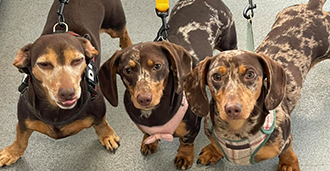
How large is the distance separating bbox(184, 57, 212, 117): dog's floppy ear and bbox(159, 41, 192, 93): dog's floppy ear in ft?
Result: 0.19

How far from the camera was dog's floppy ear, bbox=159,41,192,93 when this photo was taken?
2109 millimetres

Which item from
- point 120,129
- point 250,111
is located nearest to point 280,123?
point 250,111

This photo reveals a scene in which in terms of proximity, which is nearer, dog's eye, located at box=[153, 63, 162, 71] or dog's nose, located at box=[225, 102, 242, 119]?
dog's nose, located at box=[225, 102, 242, 119]

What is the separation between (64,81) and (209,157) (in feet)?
3.35

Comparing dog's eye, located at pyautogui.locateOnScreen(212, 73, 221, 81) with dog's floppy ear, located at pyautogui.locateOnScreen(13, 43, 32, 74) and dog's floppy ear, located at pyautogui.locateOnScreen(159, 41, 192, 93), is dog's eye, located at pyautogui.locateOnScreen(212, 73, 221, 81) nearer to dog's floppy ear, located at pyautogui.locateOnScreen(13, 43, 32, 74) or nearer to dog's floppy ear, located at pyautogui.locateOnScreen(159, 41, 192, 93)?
dog's floppy ear, located at pyautogui.locateOnScreen(159, 41, 192, 93)

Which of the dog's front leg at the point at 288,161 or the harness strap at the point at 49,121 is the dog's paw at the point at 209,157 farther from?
the harness strap at the point at 49,121

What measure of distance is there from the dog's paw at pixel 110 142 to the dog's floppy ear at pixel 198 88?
2.78 feet

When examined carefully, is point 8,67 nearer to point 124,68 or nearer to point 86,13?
point 86,13

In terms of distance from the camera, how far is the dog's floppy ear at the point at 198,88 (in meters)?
2.01

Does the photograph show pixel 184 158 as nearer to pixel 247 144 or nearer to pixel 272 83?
pixel 247 144

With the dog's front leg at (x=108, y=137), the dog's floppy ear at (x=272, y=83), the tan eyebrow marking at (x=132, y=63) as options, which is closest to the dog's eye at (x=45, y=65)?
the tan eyebrow marking at (x=132, y=63)

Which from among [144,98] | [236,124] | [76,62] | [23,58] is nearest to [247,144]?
[236,124]

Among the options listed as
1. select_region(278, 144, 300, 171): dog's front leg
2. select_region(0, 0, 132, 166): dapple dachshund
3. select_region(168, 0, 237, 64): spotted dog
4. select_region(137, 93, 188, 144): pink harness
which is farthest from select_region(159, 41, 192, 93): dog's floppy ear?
select_region(278, 144, 300, 171): dog's front leg

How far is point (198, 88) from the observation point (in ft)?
6.70
